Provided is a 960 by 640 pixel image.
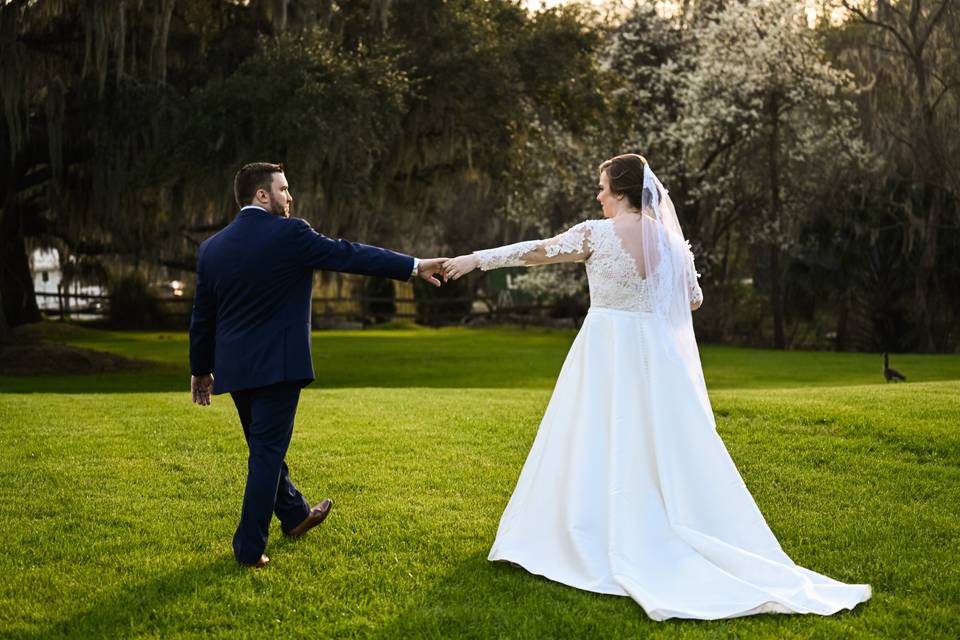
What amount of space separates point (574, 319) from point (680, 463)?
91.1 ft

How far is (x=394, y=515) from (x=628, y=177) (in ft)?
8.29

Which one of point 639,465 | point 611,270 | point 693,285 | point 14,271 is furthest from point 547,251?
point 14,271

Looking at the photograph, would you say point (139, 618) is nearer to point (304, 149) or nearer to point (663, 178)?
point (304, 149)

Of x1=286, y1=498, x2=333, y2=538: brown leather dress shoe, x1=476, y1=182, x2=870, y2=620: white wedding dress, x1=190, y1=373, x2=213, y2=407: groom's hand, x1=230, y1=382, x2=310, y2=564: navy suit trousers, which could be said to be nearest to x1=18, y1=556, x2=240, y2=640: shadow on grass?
x1=230, y1=382, x2=310, y2=564: navy suit trousers

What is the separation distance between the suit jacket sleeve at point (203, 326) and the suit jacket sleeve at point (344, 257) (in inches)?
20.4

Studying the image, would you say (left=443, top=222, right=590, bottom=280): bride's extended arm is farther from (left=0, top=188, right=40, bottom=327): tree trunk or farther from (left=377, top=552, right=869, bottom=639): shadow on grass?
(left=0, top=188, right=40, bottom=327): tree trunk

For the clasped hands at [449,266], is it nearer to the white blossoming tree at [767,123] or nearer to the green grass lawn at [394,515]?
the green grass lawn at [394,515]

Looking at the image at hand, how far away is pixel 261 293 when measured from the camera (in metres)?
4.96

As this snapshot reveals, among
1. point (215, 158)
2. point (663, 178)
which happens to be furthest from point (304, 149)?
point (663, 178)

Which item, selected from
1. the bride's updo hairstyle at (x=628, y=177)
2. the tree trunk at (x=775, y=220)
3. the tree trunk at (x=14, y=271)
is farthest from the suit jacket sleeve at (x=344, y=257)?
the tree trunk at (x=775, y=220)

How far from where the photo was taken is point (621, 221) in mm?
5348

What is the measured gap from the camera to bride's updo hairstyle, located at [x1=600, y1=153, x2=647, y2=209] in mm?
5305

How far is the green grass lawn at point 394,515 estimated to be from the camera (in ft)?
14.4

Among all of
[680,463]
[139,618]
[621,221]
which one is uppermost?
[621,221]
